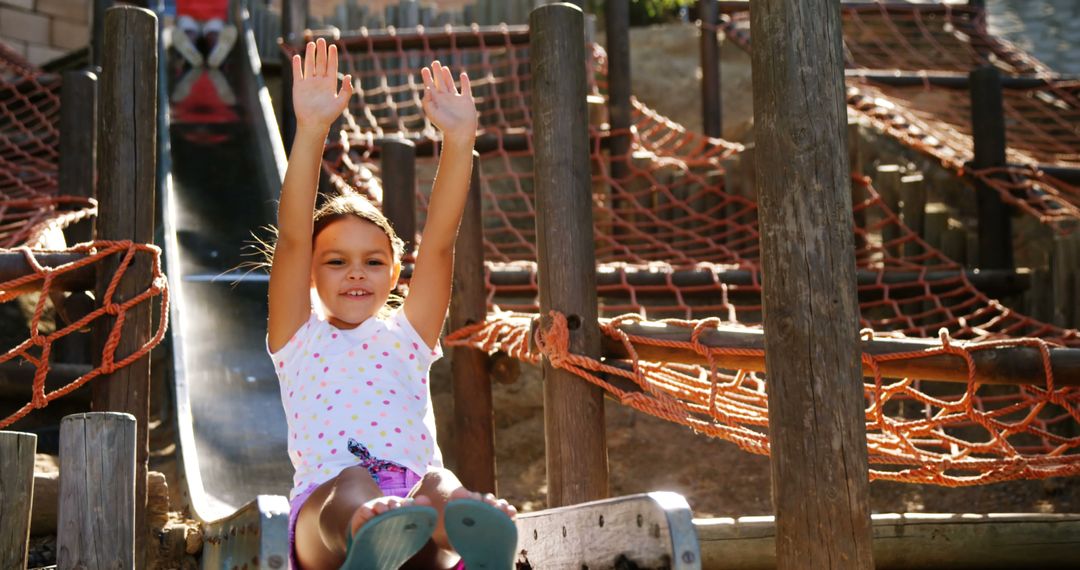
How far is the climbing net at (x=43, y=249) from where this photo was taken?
3.55 meters

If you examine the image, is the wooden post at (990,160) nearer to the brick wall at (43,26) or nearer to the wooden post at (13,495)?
the wooden post at (13,495)

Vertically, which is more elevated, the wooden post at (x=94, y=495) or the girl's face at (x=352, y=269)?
the girl's face at (x=352, y=269)

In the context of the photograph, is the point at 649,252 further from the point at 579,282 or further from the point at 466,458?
the point at 579,282

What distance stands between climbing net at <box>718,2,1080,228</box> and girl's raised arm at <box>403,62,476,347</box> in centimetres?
337

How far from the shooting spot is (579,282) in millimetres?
3371

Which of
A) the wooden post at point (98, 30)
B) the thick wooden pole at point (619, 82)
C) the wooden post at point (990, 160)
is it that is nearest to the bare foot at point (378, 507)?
the wooden post at point (990, 160)

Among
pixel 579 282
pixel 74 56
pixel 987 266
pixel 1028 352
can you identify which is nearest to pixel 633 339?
pixel 579 282

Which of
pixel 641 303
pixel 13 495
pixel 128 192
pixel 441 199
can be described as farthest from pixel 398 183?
pixel 13 495

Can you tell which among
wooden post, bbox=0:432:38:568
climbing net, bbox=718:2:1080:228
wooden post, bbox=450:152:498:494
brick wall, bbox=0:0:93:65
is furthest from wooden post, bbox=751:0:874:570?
brick wall, bbox=0:0:93:65

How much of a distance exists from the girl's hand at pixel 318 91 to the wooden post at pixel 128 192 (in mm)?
1031

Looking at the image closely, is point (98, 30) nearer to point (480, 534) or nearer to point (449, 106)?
point (449, 106)

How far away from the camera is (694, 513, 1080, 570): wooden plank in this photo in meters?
3.72

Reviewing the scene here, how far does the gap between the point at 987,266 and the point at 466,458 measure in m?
2.75

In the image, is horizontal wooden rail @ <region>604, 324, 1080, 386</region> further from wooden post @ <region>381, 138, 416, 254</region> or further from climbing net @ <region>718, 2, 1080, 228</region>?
climbing net @ <region>718, 2, 1080, 228</region>
